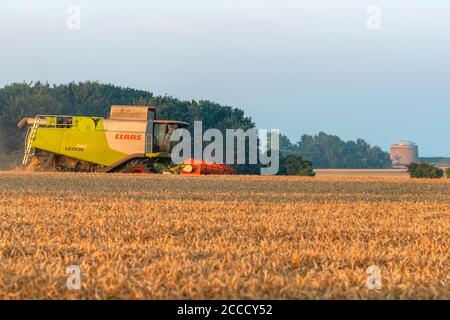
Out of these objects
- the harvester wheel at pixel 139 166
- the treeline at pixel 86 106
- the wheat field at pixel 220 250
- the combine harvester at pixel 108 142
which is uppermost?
the treeline at pixel 86 106

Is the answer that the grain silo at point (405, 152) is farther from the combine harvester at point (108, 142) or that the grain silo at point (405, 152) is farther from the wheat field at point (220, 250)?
the wheat field at point (220, 250)

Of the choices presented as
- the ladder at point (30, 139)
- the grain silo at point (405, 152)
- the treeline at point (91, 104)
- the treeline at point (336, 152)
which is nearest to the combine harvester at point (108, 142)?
the ladder at point (30, 139)

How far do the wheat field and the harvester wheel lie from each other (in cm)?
2321

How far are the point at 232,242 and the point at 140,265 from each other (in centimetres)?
242

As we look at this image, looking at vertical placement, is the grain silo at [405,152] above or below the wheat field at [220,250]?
above

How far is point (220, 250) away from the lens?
9.71 m

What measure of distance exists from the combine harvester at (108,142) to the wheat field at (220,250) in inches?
915

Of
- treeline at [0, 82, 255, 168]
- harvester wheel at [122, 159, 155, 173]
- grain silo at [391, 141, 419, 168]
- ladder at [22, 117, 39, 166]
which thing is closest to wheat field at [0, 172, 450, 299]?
harvester wheel at [122, 159, 155, 173]

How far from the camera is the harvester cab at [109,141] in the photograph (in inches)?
1629

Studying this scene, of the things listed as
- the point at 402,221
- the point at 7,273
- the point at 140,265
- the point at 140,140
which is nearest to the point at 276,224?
the point at 402,221

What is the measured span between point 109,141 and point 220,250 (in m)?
32.3

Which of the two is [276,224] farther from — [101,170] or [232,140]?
[232,140]

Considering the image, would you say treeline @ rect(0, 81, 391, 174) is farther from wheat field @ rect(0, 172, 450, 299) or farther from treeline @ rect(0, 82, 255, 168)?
wheat field @ rect(0, 172, 450, 299)

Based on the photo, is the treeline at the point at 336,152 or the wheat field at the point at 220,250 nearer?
the wheat field at the point at 220,250
